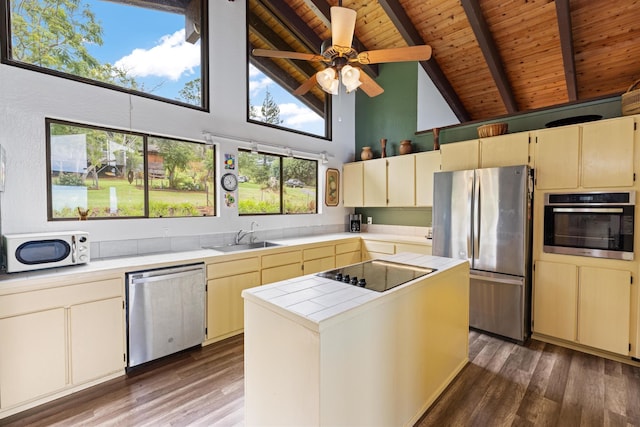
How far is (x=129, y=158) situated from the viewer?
2895mm

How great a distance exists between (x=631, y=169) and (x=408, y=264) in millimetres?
2076

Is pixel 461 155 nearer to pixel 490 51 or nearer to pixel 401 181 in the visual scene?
pixel 401 181

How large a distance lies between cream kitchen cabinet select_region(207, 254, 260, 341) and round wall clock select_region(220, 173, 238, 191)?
0.98 metres

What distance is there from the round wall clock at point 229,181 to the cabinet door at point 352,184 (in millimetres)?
2095

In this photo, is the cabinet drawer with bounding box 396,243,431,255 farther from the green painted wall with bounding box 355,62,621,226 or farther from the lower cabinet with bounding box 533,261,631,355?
the lower cabinet with bounding box 533,261,631,355

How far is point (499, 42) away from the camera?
12.4ft

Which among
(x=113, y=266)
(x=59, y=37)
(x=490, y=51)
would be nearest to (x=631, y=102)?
(x=490, y=51)

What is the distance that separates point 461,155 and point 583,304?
1855 mm

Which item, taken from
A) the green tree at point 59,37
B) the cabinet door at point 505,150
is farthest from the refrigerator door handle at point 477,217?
the green tree at point 59,37

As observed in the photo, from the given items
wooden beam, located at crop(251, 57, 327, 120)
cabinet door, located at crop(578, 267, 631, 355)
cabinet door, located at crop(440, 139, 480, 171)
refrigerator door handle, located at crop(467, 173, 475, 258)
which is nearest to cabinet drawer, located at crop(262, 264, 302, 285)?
refrigerator door handle, located at crop(467, 173, 475, 258)

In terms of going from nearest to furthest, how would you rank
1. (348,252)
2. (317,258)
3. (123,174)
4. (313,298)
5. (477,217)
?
(313,298)
(123,174)
(477,217)
(317,258)
(348,252)

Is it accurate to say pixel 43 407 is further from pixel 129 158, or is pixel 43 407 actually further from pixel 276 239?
pixel 276 239

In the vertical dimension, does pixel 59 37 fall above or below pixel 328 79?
above

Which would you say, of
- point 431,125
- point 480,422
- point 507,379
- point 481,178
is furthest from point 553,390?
point 431,125
